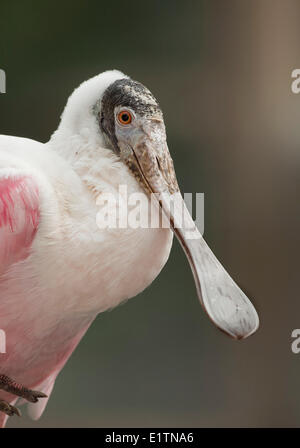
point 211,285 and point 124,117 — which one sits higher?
point 124,117

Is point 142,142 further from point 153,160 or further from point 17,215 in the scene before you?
point 17,215

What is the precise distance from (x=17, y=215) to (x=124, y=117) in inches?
6.6

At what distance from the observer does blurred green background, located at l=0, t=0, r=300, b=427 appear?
1486 millimetres

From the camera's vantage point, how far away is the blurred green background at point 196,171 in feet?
4.88

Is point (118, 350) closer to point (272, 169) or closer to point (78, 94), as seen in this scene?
point (272, 169)

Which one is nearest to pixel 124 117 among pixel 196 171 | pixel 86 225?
pixel 86 225

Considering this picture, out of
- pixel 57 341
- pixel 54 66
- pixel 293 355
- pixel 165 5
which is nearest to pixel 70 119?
pixel 57 341

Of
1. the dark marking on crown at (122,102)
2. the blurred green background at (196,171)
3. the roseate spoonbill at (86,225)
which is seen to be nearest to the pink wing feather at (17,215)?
the roseate spoonbill at (86,225)

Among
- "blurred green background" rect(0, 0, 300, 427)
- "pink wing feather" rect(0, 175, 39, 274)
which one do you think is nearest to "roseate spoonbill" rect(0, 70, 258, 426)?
"pink wing feather" rect(0, 175, 39, 274)

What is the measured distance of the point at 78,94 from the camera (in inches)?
31.2

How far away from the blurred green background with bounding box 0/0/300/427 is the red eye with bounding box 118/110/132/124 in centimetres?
73

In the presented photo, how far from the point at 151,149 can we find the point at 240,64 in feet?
3.19

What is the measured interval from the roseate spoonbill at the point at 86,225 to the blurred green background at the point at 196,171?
710mm

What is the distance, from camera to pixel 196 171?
5.26 feet
